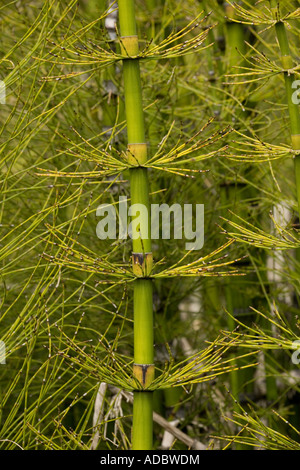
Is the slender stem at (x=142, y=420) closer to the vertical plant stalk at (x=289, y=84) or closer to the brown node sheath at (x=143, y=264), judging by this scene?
the brown node sheath at (x=143, y=264)

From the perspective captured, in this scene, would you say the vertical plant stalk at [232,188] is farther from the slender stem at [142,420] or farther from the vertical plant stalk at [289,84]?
the slender stem at [142,420]

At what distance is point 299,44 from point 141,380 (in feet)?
9.65

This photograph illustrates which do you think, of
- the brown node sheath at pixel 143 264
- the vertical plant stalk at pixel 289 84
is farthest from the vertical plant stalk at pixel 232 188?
the brown node sheath at pixel 143 264

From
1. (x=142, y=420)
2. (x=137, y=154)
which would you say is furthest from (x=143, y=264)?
(x=142, y=420)

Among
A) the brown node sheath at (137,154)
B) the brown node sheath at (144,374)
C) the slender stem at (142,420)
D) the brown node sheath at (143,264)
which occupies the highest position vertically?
the brown node sheath at (137,154)

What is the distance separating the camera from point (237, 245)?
12.9 ft

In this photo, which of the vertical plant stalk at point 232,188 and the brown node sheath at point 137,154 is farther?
the vertical plant stalk at point 232,188

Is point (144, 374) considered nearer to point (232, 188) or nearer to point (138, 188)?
point (138, 188)

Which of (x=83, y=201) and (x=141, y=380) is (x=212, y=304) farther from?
(x=141, y=380)

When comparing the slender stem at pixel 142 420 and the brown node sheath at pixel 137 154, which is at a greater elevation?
the brown node sheath at pixel 137 154

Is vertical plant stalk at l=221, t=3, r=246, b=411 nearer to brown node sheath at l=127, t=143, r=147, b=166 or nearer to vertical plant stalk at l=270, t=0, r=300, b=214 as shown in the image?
vertical plant stalk at l=270, t=0, r=300, b=214

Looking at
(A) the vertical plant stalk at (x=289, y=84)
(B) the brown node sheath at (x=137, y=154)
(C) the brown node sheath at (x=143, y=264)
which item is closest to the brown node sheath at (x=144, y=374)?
(C) the brown node sheath at (x=143, y=264)

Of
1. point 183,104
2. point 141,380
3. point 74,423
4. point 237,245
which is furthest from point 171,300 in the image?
point 141,380
